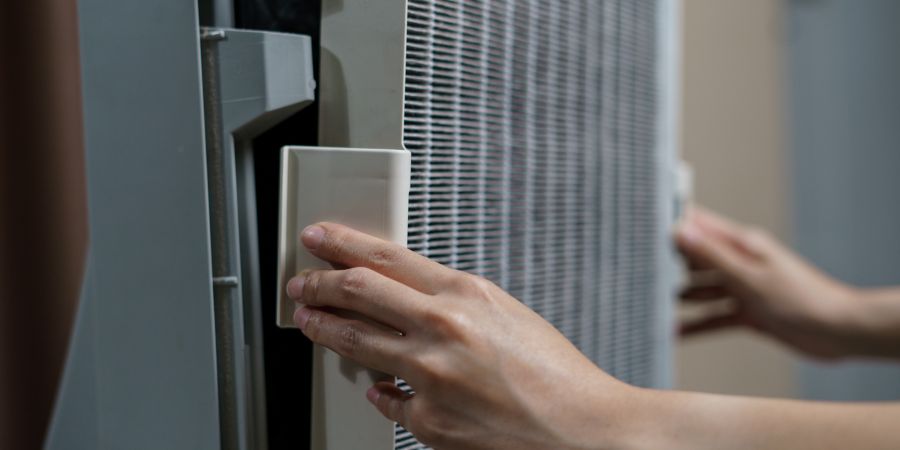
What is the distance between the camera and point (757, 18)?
1.76 meters

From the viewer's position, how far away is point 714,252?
3.54ft

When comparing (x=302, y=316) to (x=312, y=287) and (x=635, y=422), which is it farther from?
(x=635, y=422)

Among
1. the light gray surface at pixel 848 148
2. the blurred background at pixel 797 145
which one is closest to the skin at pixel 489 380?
the blurred background at pixel 797 145

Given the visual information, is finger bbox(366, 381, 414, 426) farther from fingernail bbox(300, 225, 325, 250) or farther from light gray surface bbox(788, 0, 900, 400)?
light gray surface bbox(788, 0, 900, 400)

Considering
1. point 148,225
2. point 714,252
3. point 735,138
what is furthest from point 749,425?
point 735,138

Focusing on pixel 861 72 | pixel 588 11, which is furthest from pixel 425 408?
pixel 861 72

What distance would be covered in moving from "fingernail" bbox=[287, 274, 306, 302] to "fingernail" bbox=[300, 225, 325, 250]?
0.9 inches

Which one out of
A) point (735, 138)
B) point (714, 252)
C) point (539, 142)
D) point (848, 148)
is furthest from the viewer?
point (848, 148)

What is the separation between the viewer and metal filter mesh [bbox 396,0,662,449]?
55 cm

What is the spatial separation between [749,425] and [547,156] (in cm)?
30

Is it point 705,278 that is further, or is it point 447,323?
point 705,278

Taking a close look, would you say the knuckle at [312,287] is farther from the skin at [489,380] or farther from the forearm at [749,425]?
the forearm at [749,425]

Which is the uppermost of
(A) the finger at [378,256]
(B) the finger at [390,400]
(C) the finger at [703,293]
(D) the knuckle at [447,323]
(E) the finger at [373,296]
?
(A) the finger at [378,256]

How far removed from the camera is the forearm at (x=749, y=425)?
0.49m
